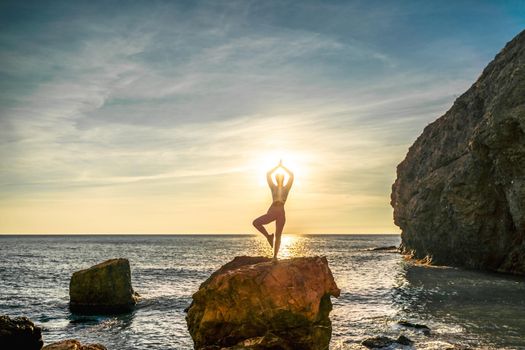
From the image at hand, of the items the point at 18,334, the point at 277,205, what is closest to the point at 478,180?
the point at 277,205

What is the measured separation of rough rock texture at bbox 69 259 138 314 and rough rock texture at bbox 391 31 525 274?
39432 millimetres

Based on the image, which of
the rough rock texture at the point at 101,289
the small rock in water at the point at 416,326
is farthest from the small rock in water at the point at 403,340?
the rough rock texture at the point at 101,289

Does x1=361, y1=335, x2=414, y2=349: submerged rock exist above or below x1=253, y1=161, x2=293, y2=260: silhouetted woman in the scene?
below

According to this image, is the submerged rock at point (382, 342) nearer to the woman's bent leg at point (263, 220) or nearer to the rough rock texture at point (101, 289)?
the woman's bent leg at point (263, 220)

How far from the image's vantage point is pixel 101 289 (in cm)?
3188

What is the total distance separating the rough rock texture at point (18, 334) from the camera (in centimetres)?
1789

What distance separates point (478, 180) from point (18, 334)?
5350cm

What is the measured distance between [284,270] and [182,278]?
41.2 metres

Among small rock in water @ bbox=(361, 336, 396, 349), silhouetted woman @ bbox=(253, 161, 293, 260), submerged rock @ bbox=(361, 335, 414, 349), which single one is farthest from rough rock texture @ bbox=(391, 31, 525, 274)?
silhouetted woman @ bbox=(253, 161, 293, 260)

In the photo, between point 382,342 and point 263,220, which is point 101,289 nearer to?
point 382,342

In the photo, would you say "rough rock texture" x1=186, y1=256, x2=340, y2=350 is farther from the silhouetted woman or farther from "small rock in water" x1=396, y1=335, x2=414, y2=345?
"small rock in water" x1=396, y1=335, x2=414, y2=345

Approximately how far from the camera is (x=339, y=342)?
23062 mm

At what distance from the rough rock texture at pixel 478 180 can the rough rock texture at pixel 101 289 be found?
39432mm

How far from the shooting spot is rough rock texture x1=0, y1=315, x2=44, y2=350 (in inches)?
704
